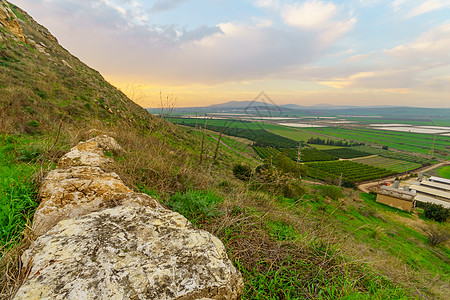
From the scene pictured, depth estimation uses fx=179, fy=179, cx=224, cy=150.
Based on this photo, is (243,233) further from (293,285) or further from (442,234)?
(442,234)

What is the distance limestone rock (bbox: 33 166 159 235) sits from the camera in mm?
1987

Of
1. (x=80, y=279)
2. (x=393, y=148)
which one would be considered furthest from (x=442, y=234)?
(x=393, y=148)

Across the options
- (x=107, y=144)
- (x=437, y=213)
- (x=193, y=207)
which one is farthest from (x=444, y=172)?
(x=107, y=144)

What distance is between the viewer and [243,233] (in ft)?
8.93

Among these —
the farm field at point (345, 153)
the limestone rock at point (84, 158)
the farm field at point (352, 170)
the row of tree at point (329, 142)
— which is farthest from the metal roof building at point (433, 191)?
the limestone rock at point (84, 158)

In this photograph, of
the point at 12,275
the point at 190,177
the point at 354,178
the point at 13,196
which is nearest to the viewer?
the point at 12,275

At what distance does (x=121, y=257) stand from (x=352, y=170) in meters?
64.3

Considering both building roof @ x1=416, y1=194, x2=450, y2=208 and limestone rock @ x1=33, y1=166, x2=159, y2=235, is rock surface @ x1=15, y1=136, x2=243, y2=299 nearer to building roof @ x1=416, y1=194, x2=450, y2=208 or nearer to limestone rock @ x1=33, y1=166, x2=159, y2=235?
limestone rock @ x1=33, y1=166, x2=159, y2=235

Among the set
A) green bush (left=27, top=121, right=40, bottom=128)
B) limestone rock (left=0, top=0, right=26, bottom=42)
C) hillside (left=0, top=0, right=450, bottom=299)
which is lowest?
hillside (left=0, top=0, right=450, bottom=299)

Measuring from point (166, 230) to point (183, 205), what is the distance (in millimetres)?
1254

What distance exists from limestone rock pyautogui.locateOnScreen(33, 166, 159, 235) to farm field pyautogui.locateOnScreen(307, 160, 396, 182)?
56.4 m

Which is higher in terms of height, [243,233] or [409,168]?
[243,233]

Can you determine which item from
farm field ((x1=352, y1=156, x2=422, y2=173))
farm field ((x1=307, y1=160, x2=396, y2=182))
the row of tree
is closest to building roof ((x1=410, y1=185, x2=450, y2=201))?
farm field ((x1=307, y1=160, x2=396, y2=182))

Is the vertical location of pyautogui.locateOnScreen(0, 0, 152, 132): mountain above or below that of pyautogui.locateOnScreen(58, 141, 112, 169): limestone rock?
above
